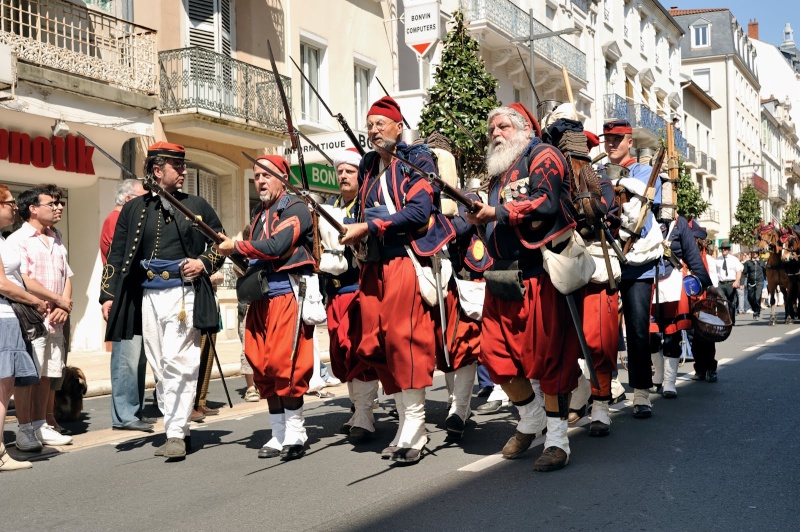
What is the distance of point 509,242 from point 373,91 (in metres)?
19.0

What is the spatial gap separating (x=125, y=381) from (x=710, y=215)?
55.1m

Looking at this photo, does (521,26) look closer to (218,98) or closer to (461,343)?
(218,98)

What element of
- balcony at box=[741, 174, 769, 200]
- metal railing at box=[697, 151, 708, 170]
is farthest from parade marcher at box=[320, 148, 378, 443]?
balcony at box=[741, 174, 769, 200]

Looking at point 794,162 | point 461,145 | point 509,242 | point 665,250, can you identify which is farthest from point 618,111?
point 794,162

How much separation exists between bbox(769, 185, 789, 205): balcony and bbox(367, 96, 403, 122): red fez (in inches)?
3146

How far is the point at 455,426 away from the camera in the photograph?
7.04 m

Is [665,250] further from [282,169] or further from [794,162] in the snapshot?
[794,162]

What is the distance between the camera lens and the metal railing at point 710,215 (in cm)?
5762

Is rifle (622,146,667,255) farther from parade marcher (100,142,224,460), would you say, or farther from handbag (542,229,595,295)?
parade marcher (100,142,224,460)

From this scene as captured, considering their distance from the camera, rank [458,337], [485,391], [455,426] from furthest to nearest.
A: 1. [485,391]
2. [458,337]
3. [455,426]

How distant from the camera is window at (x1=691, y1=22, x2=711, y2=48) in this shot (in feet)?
222

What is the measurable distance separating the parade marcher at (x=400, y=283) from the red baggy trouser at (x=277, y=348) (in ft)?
1.64

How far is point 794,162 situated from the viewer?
95.2m

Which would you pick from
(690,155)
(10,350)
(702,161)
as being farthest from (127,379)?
(702,161)
